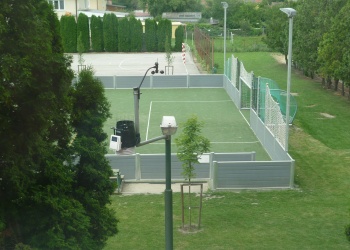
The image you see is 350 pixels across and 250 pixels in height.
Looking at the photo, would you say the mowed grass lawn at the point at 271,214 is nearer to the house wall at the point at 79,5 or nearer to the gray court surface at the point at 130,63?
the gray court surface at the point at 130,63

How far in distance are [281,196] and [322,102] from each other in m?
16.0

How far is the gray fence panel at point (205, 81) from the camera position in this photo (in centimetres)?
3731

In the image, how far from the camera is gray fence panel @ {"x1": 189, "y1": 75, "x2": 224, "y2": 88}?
37309mm

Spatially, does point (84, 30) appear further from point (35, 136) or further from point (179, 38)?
point (35, 136)

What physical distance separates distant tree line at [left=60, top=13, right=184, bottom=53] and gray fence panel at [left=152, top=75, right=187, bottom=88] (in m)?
19.9

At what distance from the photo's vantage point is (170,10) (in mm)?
89000

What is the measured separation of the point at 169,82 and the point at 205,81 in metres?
2.15

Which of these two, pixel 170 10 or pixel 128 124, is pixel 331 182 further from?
pixel 170 10

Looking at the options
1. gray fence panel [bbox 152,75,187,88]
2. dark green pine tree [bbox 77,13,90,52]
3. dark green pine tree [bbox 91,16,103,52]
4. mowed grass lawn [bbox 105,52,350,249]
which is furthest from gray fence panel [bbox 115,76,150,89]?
dark green pine tree [bbox 91,16,103,52]

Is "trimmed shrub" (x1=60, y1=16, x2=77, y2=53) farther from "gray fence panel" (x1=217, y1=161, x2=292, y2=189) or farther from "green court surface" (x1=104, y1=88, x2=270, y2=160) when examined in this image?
"gray fence panel" (x1=217, y1=161, x2=292, y2=189)

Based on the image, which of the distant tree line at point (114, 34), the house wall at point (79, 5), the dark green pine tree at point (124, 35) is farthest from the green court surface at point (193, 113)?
the house wall at point (79, 5)

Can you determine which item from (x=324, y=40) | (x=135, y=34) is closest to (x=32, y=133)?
(x=324, y=40)

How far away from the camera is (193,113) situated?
A: 28875 millimetres

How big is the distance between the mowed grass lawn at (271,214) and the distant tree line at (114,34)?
3666 centimetres
